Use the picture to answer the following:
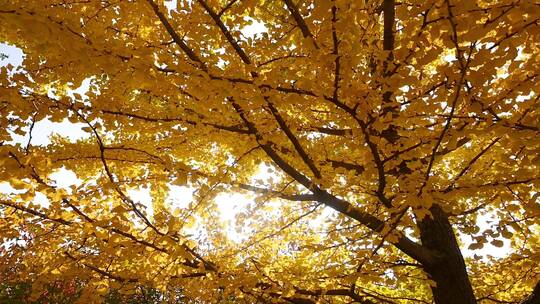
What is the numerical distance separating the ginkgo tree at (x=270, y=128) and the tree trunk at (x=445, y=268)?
13 millimetres

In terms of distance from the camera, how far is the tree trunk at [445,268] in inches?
140

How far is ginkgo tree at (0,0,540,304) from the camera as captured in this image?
182 cm

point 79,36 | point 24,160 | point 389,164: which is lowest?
point 24,160

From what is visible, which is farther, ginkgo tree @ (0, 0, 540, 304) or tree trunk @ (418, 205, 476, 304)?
tree trunk @ (418, 205, 476, 304)

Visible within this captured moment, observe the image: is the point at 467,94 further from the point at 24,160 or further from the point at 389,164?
the point at 24,160

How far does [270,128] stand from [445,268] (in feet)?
7.50

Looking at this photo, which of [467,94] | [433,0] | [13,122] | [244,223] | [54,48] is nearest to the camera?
[433,0]

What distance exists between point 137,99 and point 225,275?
7.05 feet

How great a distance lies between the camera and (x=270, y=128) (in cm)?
285

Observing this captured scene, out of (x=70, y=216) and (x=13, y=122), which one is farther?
(x=70, y=216)

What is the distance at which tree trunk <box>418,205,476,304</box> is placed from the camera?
3559mm

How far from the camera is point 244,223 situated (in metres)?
3.59

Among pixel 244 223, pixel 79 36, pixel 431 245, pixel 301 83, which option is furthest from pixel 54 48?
pixel 431 245

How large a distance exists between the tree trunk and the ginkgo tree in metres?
0.01
